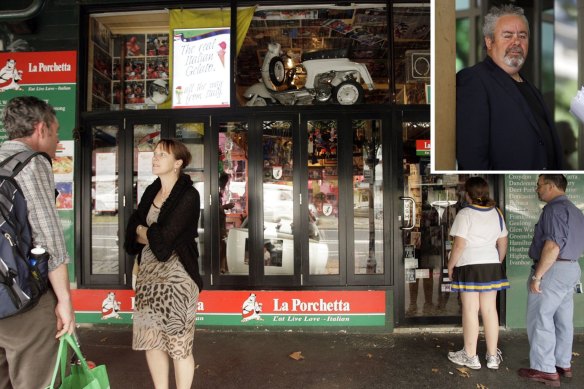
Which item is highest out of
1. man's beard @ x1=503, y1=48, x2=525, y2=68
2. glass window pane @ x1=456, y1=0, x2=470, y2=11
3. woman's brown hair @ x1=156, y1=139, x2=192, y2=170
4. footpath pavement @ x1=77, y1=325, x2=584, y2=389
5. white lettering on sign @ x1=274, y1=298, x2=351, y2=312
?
glass window pane @ x1=456, y1=0, x2=470, y2=11

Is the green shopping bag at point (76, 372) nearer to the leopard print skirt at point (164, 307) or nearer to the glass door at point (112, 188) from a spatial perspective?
the leopard print skirt at point (164, 307)

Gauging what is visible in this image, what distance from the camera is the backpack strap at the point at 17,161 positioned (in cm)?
201

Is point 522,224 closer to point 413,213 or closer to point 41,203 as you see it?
point 413,213

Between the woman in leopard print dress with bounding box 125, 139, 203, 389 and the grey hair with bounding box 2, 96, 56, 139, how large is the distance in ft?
2.80

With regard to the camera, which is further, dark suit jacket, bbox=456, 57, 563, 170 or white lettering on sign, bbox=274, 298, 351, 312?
white lettering on sign, bbox=274, 298, 351, 312

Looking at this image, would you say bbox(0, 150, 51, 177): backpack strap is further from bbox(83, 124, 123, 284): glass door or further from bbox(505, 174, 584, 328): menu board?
bbox(505, 174, 584, 328): menu board

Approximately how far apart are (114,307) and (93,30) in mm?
3351

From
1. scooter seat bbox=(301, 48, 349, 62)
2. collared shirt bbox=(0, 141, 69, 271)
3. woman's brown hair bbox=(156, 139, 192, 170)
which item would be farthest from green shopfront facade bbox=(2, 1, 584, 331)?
collared shirt bbox=(0, 141, 69, 271)

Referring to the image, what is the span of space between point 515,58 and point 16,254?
7.04ft

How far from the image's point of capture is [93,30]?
17.8 feet

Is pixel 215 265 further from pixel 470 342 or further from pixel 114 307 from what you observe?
pixel 470 342

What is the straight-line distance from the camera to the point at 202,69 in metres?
5.12

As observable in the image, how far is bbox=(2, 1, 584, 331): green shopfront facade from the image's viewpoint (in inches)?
197

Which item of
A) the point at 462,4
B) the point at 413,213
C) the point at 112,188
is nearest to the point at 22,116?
the point at 462,4
